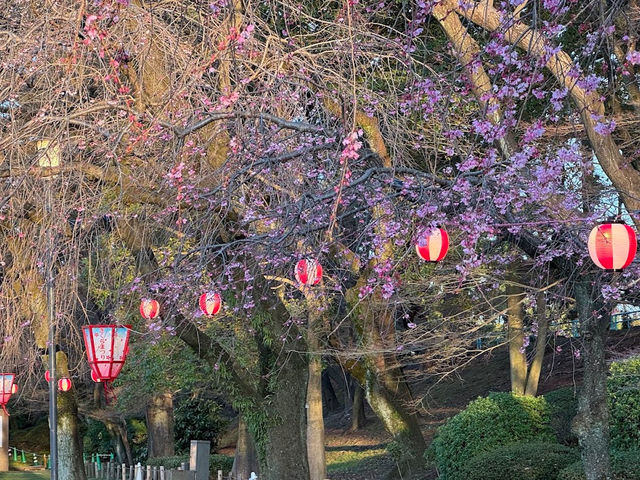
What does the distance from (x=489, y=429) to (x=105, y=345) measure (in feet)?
25.2

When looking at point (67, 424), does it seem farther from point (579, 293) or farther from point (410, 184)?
point (410, 184)

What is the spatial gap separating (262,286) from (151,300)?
2.58m

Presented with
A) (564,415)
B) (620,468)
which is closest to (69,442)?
(564,415)

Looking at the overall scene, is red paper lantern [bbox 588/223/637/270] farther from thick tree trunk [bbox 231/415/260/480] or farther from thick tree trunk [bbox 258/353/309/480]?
thick tree trunk [bbox 231/415/260/480]

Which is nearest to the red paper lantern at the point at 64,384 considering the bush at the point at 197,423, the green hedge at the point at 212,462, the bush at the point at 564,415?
the green hedge at the point at 212,462

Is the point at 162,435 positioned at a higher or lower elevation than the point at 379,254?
lower

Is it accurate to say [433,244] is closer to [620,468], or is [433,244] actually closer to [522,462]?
[620,468]

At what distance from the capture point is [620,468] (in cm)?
1251

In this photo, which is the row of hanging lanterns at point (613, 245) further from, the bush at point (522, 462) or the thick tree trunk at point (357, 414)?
the thick tree trunk at point (357, 414)

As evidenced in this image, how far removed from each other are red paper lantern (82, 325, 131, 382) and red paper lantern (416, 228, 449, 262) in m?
5.43

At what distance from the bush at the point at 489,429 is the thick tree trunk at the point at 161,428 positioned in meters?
12.8

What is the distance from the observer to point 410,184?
26.0 feet

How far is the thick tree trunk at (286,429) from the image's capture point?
543 inches

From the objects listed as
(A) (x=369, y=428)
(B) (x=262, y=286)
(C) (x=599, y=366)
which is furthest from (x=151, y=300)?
(A) (x=369, y=428)
